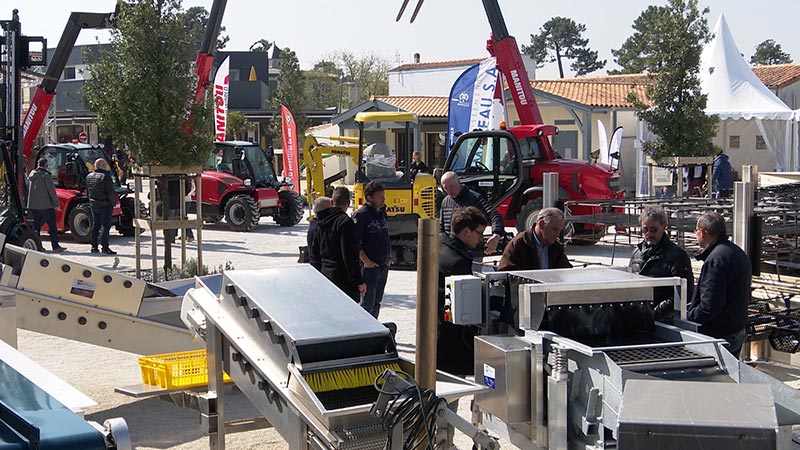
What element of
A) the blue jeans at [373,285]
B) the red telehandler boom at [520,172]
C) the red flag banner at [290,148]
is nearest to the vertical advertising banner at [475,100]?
the red telehandler boom at [520,172]

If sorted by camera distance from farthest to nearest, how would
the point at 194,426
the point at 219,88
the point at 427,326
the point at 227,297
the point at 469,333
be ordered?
the point at 219,88 < the point at 194,426 < the point at 469,333 < the point at 227,297 < the point at 427,326

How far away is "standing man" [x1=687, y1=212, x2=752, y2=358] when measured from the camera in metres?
6.11

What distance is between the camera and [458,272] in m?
6.15

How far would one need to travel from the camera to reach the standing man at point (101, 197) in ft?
52.7

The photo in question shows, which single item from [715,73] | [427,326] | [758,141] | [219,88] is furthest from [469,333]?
[758,141]

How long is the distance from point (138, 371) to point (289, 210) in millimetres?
12843

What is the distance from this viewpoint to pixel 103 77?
1231 cm

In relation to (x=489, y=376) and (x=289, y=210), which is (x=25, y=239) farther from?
(x=489, y=376)

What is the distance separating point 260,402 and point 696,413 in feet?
6.53

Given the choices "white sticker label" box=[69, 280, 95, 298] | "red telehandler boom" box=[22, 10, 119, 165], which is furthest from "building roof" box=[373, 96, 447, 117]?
"white sticker label" box=[69, 280, 95, 298]

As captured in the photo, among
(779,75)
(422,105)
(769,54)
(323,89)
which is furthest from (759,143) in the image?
(769,54)

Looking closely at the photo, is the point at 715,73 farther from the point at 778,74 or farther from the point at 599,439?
the point at 599,439

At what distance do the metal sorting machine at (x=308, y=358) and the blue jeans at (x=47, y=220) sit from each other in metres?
12.5

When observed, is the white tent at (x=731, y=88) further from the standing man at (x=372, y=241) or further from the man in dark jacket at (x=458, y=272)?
the man in dark jacket at (x=458, y=272)
